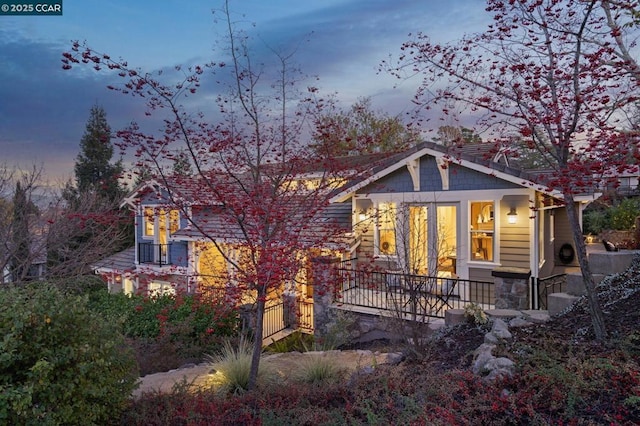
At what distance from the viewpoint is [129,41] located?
8.41m

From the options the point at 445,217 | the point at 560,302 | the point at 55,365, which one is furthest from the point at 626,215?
the point at 55,365

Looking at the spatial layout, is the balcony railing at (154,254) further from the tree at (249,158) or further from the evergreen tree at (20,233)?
the tree at (249,158)

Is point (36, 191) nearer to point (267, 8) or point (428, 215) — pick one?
point (267, 8)

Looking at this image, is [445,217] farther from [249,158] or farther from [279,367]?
[249,158]

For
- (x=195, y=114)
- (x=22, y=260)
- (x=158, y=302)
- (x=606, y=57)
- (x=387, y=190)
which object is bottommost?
(x=158, y=302)

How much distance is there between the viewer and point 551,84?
4773 mm

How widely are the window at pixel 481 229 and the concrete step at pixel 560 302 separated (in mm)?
3332

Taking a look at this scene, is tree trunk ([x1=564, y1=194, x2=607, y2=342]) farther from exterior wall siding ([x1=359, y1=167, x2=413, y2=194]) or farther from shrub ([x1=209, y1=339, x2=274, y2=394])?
exterior wall siding ([x1=359, y1=167, x2=413, y2=194])

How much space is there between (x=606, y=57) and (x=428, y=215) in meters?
5.45

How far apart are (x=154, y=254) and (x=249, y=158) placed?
1227cm

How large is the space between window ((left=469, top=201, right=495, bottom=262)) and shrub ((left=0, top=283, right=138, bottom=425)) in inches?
318

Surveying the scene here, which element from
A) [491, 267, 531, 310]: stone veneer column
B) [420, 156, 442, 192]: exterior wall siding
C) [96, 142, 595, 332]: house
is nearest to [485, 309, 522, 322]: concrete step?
[491, 267, 531, 310]: stone veneer column

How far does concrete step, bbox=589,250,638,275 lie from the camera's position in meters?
6.84

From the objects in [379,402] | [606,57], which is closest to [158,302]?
[379,402]
